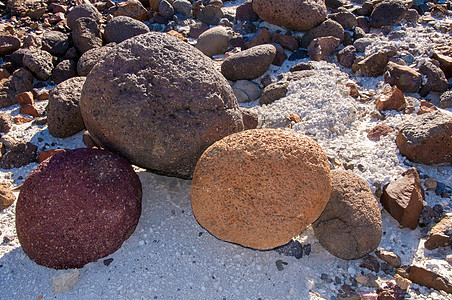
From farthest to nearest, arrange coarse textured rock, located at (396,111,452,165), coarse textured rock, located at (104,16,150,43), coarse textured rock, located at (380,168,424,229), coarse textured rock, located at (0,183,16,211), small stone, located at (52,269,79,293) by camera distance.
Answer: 1. coarse textured rock, located at (104,16,150,43)
2. coarse textured rock, located at (396,111,452,165)
3. coarse textured rock, located at (0,183,16,211)
4. coarse textured rock, located at (380,168,424,229)
5. small stone, located at (52,269,79,293)

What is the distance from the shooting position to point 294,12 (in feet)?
21.2

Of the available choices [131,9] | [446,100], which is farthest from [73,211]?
[131,9]

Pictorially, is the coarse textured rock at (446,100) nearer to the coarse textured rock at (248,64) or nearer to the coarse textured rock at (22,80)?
the coarse textured rock at (248,64)

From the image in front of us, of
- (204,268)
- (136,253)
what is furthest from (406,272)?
(136,253)

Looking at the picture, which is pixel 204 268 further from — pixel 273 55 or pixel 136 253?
pixel 273 55

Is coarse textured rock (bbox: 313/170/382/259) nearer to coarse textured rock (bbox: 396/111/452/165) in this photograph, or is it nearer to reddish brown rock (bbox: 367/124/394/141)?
coarse textured rock (bbox: 396/111/452/165)

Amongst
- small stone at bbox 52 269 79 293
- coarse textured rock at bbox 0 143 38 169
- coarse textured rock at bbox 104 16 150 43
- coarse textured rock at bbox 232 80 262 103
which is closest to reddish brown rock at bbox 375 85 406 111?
coarse textured rock at bbox 232 80 262 103

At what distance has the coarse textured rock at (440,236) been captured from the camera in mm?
3281

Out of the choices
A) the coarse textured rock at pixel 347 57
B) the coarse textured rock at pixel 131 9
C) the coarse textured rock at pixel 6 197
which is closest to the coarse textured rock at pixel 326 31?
the coarse textured rock at pixel 347 57

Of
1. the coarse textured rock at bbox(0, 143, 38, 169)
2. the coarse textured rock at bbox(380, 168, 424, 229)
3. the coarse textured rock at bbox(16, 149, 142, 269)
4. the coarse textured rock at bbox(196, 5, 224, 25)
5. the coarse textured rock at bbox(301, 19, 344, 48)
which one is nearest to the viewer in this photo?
the coarse textured rock at bbox(16, 149, 142, 269)

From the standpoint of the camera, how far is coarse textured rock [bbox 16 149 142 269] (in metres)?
3.02

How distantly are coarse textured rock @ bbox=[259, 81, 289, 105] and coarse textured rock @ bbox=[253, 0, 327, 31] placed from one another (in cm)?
171

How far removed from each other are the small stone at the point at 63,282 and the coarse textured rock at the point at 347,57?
4.95m

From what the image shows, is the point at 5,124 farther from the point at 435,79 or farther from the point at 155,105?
the point at 435,79
